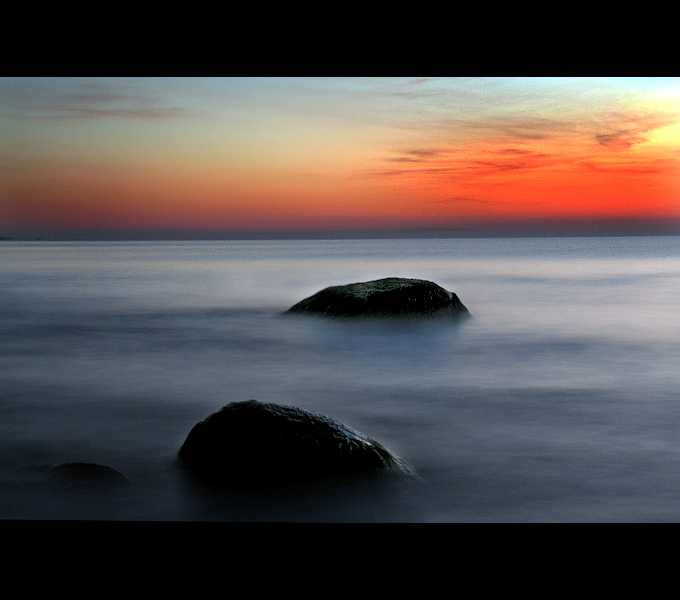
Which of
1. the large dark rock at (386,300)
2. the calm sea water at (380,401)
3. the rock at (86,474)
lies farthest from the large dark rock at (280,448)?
the large dark rock at (386,300)

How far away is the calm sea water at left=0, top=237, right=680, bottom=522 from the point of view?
131 inches

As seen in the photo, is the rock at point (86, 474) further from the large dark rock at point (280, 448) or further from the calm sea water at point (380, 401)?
the large dark rock at point (280, 448)

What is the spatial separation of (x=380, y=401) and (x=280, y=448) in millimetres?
2454

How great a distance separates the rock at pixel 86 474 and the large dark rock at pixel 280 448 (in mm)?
549

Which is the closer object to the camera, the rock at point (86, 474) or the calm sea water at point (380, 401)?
the calm sea water at point (380, 401)

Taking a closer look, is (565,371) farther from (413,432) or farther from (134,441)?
(134,441)

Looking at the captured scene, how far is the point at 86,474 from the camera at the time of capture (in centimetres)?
351

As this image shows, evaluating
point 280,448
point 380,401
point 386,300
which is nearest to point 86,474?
point 280,448

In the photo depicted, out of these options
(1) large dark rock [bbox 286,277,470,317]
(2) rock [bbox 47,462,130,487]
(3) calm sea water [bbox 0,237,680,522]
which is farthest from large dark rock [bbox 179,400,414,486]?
A: (1) large dark rock [bbox 286,277,470,317]

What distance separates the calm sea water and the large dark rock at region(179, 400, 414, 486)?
113 mm

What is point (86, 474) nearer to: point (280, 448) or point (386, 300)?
point (280, 448)

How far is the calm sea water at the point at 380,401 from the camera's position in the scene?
333 centimetres
